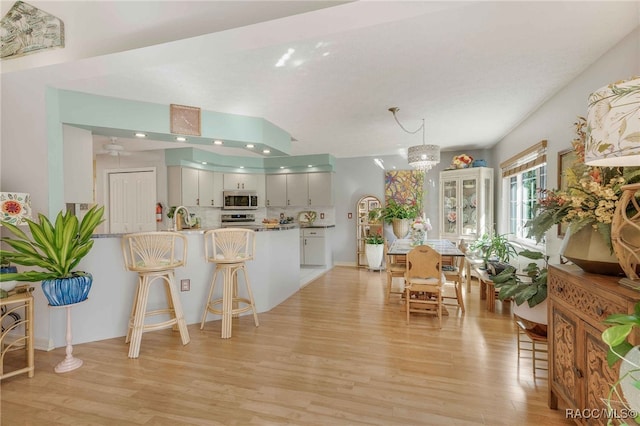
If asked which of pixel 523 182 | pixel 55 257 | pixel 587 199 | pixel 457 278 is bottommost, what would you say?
pixel 457 278

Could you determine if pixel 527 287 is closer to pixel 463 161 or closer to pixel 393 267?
pixel 393 267

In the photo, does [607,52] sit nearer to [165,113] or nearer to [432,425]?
[432,425]

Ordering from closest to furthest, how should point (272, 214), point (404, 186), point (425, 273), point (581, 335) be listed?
point (581, 335)
point (425, 273)
point (404, 186)
point (272, 214)

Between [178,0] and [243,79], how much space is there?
0.68 m

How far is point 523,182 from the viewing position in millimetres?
4094

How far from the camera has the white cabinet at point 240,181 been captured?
618 centimetres

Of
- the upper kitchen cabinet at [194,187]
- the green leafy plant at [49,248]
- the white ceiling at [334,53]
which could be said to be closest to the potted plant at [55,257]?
the green leafy plant at [49,248]

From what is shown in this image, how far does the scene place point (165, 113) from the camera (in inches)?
122

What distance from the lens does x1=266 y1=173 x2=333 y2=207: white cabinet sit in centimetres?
623

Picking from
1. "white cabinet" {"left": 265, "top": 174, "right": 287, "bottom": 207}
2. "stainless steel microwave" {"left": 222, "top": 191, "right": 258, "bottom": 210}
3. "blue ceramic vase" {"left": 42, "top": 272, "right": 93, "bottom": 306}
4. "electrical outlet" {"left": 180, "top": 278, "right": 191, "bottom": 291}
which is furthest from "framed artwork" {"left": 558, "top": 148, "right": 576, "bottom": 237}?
"stainless steel microwave" {"left": 222, "top": 191, "right": 258, "bottom": 210}

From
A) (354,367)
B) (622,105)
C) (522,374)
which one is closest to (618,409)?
(522,374)

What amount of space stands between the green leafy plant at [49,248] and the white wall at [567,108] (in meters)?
4.21

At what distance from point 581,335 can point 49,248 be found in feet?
11.5

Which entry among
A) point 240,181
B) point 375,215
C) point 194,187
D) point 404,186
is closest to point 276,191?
point 240,181
